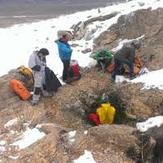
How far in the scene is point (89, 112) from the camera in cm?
1287

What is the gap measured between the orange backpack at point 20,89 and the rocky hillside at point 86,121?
17 centimetres

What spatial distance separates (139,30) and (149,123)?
5750 mm

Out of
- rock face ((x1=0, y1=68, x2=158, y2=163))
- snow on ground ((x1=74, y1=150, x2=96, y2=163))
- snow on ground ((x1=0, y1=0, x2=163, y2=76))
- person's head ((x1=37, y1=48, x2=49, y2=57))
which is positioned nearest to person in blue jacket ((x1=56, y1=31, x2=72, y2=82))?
rock face ((x1=0, y1=68, x2=158, y2=163))

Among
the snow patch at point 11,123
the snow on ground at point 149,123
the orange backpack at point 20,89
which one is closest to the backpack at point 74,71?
the orange backpack at point 20,89

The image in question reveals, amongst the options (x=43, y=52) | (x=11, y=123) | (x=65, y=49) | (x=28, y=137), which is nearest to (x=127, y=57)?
(x=65, y=49)

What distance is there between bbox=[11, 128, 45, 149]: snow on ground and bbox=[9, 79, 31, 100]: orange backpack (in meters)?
1.65

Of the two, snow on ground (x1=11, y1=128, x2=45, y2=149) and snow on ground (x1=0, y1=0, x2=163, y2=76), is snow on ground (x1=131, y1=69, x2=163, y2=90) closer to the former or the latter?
snow on ground (x1=0, y1=0, x2=163, y2=76)

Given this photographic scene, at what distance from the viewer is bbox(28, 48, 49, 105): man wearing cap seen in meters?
13.1

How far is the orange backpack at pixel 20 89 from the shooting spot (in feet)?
44.0

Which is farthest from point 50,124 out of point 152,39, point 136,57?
point 152,39

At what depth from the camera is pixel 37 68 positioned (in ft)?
42.9

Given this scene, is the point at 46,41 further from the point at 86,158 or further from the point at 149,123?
the point at 86,158

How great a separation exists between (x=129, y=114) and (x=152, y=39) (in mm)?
3969

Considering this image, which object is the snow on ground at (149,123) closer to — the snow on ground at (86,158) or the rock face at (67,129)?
the rock face at (67,129)
